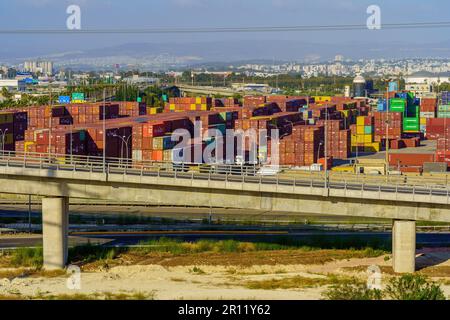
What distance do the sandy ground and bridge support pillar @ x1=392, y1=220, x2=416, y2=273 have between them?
34.8 inches

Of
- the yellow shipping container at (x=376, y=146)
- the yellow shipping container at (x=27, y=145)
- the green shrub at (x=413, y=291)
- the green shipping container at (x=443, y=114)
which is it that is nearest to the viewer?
the green shrub at (x=413, y=291)

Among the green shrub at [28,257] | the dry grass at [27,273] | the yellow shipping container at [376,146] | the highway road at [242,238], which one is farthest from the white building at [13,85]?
the dry grass at [27,273]

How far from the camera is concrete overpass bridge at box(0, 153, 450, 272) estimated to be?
93.1 ft

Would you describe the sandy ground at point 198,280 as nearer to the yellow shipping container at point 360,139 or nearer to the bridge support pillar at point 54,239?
the bridge support pillar at point 54,239

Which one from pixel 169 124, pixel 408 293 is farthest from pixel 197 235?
pixel 169 124

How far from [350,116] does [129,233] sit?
2238 inches

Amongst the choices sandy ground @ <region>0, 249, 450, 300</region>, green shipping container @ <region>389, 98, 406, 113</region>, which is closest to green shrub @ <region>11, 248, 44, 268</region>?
sandy ground @ <region>0, 249, 450, 300</region>

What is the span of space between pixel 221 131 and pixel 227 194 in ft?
125

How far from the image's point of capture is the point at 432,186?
96.2ft

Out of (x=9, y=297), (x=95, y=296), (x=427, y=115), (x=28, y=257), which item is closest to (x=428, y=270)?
(x=95, y=296)

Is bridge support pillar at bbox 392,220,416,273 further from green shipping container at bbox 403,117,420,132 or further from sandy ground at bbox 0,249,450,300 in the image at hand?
green shipping container at bbox 403,117,420,132

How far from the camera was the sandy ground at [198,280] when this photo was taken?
24.9 meters

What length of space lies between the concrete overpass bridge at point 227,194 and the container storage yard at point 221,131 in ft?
23.4
